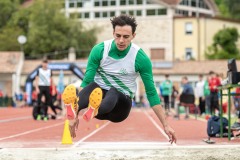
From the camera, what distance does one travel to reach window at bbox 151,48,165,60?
6166 centimetres

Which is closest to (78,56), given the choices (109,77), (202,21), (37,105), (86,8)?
(86,8)

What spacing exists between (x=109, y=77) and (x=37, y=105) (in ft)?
36.9

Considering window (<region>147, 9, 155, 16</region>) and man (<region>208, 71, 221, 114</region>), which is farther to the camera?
window (<region>147, 9, 155, 16</region>)

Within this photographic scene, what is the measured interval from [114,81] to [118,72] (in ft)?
0.47

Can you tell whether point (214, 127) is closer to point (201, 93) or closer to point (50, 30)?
point (201, 93)

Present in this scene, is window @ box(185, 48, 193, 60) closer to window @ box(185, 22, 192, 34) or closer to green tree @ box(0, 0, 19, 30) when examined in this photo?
window @ box(185, 22, 192, 34)

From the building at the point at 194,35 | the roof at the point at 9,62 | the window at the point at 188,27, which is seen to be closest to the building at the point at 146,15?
the building at the point at 194,35

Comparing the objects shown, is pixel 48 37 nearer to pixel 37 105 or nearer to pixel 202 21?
pixel 202 21

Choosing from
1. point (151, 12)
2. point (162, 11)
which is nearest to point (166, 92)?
point (162, 11)

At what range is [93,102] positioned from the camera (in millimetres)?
5945

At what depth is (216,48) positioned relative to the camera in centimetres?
5891

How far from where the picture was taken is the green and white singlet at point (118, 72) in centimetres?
632

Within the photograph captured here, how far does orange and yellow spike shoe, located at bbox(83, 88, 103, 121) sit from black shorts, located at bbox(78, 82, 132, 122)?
137 mm

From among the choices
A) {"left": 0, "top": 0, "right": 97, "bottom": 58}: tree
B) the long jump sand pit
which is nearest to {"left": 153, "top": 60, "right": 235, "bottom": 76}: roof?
{"left": 0, "top": 0, "right": 97, "bottom": 58}: tree
